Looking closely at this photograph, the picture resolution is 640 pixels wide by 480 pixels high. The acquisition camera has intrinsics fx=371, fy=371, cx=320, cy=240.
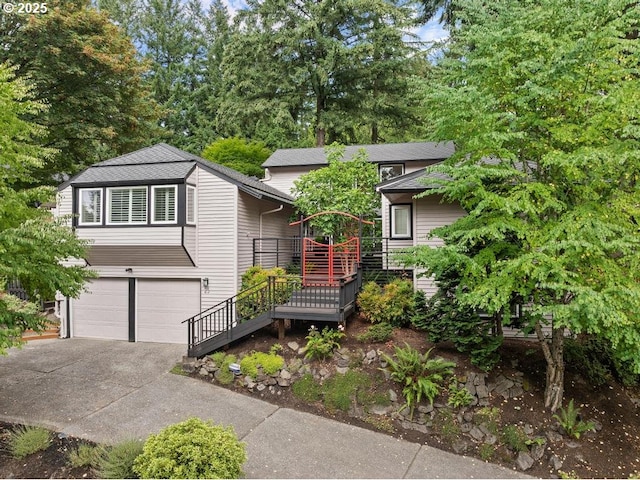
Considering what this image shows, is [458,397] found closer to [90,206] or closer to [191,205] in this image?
[191,205]

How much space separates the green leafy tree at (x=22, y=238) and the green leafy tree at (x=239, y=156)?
562 inches

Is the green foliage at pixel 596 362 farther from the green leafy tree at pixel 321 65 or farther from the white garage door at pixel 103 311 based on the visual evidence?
the green leafy tree at pixel 321 65

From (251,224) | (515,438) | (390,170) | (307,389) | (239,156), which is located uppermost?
(239,156)

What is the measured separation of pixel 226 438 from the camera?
15.3 feet

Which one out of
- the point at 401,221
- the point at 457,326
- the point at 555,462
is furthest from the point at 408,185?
the point at 555,462

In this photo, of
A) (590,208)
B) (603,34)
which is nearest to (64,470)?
(590,208)

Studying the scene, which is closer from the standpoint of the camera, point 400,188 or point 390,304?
point 390,304

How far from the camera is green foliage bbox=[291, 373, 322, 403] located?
24.8 ft

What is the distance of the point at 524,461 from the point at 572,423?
44.7 inches

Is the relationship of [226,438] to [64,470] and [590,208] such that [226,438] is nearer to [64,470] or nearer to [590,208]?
[64,470]

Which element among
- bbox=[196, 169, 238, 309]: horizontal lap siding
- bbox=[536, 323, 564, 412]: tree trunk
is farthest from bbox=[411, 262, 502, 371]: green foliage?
bbox=[196, 169, 238, 309]: horizontal lap siding

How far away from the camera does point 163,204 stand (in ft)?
35.0

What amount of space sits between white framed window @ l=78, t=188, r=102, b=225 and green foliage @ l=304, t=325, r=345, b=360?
7.43 metres

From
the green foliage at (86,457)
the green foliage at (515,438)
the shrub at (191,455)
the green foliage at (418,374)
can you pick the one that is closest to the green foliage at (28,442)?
the green foliage at (86,457)
